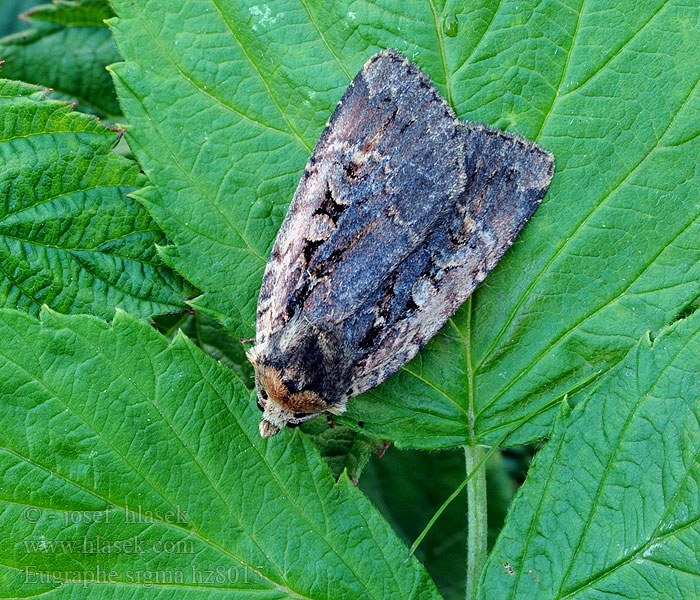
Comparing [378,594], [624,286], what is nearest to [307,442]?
[378,594]

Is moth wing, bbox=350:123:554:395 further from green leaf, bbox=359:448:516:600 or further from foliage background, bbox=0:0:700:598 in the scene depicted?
green leaf, bbox=359:448:516:600

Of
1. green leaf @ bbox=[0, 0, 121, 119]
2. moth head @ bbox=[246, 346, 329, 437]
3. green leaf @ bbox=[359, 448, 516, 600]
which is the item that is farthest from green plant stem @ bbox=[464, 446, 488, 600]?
green leaf @ bbox=[0, 0, 121, 119]

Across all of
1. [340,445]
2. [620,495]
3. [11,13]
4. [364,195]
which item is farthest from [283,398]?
[11,13]

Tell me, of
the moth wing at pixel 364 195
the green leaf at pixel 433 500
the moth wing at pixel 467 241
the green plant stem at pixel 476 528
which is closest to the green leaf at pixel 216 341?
the moth wing at pixel 364 195

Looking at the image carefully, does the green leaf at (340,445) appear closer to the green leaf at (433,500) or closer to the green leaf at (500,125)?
the green leaf at (500,125)

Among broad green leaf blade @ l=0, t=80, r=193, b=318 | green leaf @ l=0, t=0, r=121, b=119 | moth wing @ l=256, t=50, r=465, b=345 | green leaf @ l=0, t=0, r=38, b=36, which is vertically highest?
green leaf @ l=0, t=0, r=38, b=36

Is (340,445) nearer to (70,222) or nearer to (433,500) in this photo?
(433,500)
